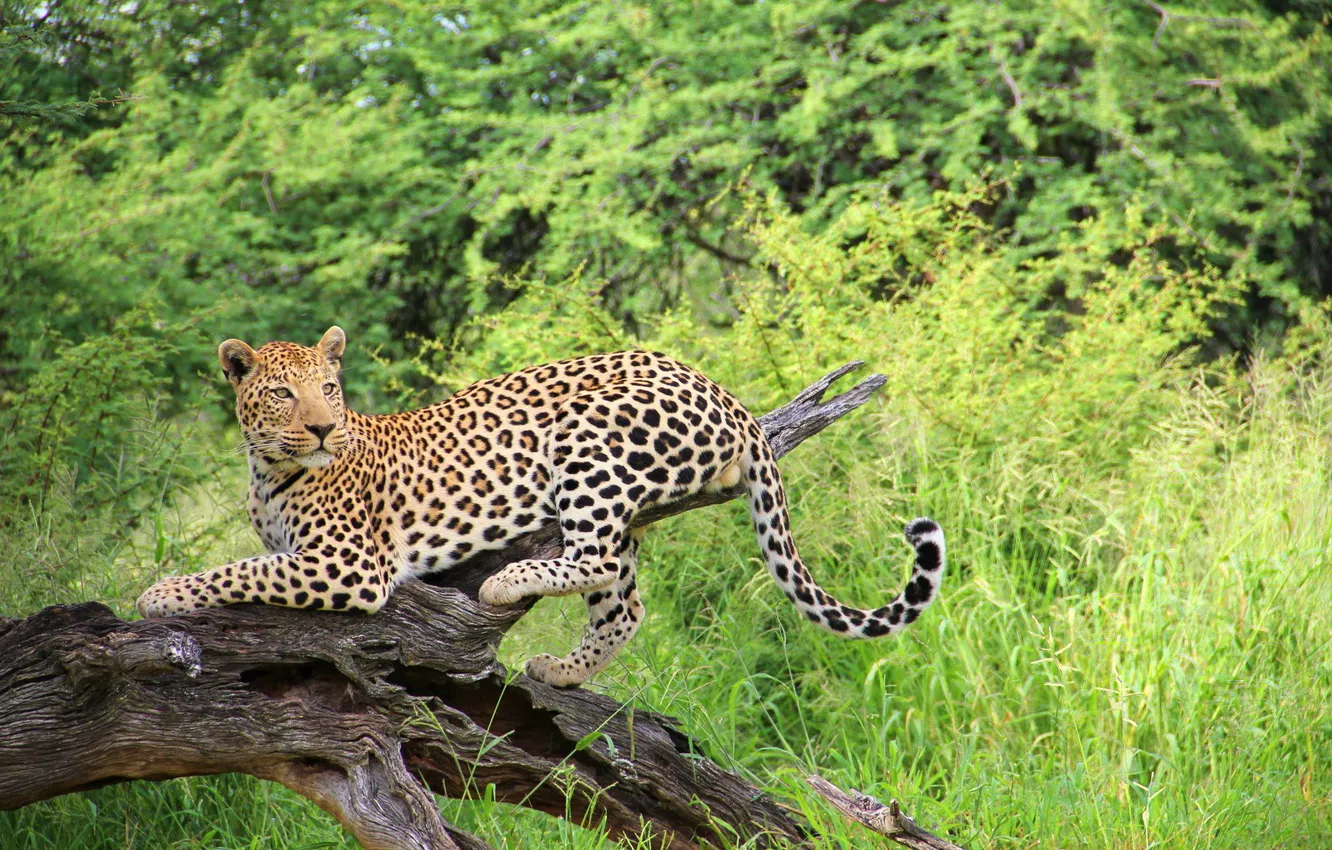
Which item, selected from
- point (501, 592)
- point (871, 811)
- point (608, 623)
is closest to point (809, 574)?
point (608, 623)

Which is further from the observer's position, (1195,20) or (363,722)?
(1195,20)

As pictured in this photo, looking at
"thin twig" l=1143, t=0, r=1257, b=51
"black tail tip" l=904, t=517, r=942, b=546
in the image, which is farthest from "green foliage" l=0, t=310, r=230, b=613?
"thin twig" l=1143, t=0, r=1257, b=51

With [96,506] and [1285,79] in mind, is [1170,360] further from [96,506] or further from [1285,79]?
[96,506]

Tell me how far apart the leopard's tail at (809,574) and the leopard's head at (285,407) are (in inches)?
62.8

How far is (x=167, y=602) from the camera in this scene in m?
4.39

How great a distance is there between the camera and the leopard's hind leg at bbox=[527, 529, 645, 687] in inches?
207

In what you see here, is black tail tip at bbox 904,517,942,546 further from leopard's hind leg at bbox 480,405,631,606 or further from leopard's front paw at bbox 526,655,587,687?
leopard's front paw at bbox 526,655,587,687

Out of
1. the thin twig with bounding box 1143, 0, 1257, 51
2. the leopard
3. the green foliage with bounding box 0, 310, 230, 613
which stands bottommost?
the thin twig with bounding box 1143, 0, 1257, 51

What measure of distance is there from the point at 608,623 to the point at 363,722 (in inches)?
48.8

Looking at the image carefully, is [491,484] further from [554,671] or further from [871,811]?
→ [871,811]

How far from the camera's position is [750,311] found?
8.27 m

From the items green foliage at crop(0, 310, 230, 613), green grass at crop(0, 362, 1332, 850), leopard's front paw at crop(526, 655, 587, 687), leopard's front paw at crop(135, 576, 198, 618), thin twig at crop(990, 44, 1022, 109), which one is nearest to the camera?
leopard's front paw at crop(135, 576, 198, 618)

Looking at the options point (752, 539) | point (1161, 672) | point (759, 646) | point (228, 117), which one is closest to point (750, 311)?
point (752, 539)

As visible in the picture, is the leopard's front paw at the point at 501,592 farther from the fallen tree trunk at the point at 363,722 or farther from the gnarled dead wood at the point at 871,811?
the gnarled dead wood at the point at 871,811
